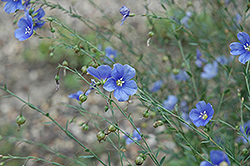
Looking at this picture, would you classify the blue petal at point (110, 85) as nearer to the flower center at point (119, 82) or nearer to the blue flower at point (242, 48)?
the flower center at point (119, 82)

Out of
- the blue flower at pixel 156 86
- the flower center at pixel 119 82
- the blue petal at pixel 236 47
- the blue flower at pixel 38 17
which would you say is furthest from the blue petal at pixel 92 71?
the blue flower at pixel 156 86

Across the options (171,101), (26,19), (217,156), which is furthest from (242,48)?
(26,19)

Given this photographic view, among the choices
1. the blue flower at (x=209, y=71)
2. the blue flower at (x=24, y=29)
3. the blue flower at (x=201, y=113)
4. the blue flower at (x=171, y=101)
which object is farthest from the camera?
the blue flower at (x=209, y=71)

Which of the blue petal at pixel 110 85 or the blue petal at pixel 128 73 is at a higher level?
the blue petal at pixel 128 73

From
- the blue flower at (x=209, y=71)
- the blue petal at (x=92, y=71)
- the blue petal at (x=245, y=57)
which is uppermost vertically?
the blue flower at (x=209, y=71)

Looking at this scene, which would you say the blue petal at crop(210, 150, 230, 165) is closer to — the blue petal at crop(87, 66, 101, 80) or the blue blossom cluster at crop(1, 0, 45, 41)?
the blue petal at crop(87, 66, 101, 80)

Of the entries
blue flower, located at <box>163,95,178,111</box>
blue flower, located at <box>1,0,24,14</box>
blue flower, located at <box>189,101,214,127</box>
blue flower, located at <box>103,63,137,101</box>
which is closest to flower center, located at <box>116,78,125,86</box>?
blue flower, located at <box>103,63,137,101</box>

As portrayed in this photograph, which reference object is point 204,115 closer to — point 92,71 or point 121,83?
point 121,83
